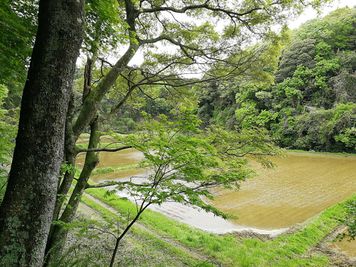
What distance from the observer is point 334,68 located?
3123cm

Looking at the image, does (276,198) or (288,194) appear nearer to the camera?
(276,198)

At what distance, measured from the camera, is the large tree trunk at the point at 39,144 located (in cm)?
199

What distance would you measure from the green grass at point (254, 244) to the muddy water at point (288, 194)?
2.80ft

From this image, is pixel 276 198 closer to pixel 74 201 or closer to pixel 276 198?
pixel 276 198

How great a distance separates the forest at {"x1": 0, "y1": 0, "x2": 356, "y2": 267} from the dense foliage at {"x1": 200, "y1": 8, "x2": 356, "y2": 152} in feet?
35.6

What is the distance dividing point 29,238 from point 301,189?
47.2 ft

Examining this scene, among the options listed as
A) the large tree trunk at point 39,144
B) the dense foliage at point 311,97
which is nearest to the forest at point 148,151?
the large tree trunk at point 39,144

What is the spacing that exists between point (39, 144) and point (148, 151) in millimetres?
1753

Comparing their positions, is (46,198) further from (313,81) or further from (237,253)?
(313,81)

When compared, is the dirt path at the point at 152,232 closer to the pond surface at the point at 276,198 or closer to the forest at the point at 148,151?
the forest at the point at 148,151

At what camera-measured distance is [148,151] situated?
3662mm

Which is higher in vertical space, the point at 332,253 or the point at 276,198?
the point at 276,198

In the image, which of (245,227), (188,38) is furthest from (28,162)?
(245,227)

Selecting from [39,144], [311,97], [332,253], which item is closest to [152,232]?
[332,253]
